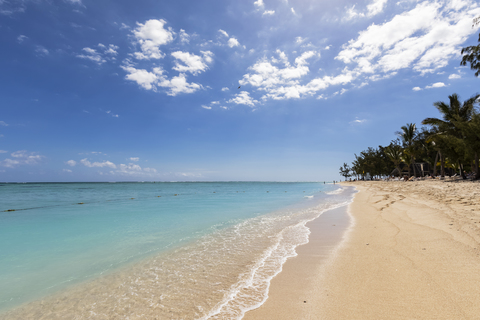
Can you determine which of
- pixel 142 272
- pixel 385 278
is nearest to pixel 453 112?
pixel 385 278

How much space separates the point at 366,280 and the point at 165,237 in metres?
6.04

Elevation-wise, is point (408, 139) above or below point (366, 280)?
above

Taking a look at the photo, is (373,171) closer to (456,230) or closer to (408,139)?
(408,139)

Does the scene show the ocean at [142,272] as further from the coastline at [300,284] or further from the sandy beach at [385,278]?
the sandy beach at [385,278]

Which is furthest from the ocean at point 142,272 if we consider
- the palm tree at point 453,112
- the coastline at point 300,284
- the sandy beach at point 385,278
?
the palm tree at point 453,112

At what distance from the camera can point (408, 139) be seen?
49.6 metres

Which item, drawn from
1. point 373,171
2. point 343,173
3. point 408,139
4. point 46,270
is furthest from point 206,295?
point 343,173

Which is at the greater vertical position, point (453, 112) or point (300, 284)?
point (453, 112)

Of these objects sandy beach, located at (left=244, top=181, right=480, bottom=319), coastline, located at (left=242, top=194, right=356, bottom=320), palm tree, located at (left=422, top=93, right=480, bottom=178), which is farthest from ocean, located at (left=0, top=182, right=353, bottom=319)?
palm tree, located at (left=422, top=93, right=480, bottom=178)

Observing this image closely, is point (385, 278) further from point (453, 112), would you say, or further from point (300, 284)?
point (453, 112)

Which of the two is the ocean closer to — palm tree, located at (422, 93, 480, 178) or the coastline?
the coastline

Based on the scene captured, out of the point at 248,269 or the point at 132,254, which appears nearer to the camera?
the point at 248,269

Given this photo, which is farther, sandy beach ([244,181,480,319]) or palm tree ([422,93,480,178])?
palm tree ([422,93,480,178])

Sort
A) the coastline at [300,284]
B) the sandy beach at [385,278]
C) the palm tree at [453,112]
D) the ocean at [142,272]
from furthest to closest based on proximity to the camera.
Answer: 1. the palm tree at [453,112]
2. the ocean at [142,272]
3. the coastline at [300,284]
4. the sandy beach at [385,278]
